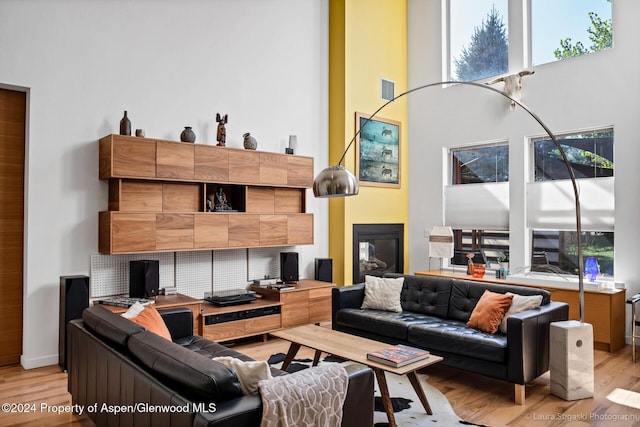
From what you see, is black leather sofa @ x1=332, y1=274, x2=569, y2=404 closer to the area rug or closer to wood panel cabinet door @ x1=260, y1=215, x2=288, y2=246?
the area rug

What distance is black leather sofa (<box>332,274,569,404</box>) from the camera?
11.4 ft

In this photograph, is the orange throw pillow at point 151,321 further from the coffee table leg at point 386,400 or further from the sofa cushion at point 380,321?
the sofa cushion at point 380,321

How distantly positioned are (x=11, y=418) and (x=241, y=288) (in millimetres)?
2738

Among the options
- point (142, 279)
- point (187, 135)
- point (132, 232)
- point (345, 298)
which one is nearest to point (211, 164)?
point (187, 135)

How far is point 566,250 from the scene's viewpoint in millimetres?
5730

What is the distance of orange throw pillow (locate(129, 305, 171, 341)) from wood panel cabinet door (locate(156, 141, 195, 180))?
5.84ft

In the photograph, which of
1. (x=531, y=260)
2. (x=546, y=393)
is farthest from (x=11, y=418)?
(x=531, y=260)

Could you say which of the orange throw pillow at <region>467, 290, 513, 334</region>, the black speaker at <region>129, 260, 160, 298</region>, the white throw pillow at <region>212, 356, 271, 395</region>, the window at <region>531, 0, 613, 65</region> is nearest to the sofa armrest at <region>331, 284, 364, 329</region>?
the orange throw pillow at <region>467, 290, 513, 334</region>

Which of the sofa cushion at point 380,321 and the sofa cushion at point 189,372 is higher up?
the sofa cushion at point 189,372

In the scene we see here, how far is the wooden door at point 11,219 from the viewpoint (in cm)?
435

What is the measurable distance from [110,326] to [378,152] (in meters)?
4.92

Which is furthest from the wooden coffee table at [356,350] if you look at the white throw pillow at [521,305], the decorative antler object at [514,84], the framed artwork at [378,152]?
the decorative antler object at [514,84]

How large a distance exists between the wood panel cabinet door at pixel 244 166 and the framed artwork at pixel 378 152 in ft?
5.73

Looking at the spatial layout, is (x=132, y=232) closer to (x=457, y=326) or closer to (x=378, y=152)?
(x=457, y=326)
